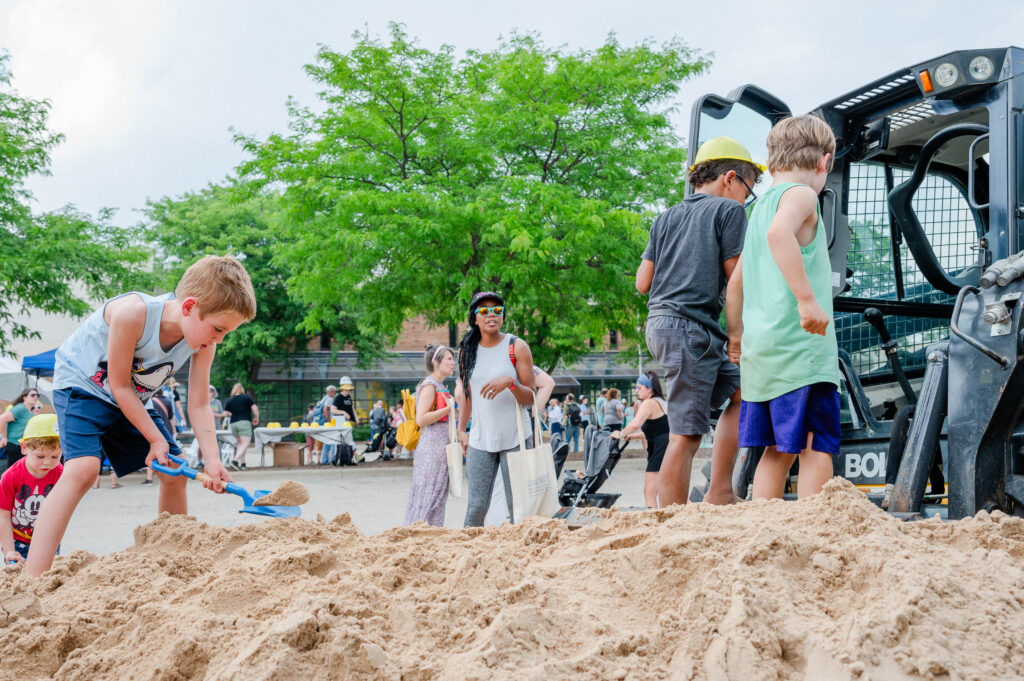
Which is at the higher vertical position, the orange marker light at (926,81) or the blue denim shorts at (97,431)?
the orange marker light at (926,81)

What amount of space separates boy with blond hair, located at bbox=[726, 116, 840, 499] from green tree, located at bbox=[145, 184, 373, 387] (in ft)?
98.9

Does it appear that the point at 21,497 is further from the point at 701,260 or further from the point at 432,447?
the point at 701,260

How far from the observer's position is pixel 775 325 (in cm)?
343

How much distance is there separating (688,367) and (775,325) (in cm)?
57

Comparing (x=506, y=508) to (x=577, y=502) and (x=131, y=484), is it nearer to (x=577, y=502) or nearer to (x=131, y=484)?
(x=577, y=502)

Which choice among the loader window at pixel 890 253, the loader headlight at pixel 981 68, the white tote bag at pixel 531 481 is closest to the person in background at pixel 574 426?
the loader window at pixel 890 253

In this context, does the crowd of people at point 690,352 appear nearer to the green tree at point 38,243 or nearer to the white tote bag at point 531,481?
the white tote bag at point 531,481

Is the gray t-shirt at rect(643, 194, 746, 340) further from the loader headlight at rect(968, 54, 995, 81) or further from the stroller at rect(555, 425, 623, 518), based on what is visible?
the stroller at rect(555, 425, 623, 518)

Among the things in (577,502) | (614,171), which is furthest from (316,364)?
(577,502)

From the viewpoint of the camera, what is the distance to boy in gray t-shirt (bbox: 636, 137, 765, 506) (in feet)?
12.7

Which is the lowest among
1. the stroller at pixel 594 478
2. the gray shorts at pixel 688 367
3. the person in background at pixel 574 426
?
the person in background at pixel 574 426

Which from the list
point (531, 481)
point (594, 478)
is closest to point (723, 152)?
point (531, 481)

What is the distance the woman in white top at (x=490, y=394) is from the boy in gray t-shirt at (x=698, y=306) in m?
1.41

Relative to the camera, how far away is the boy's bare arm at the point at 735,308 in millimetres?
3893
